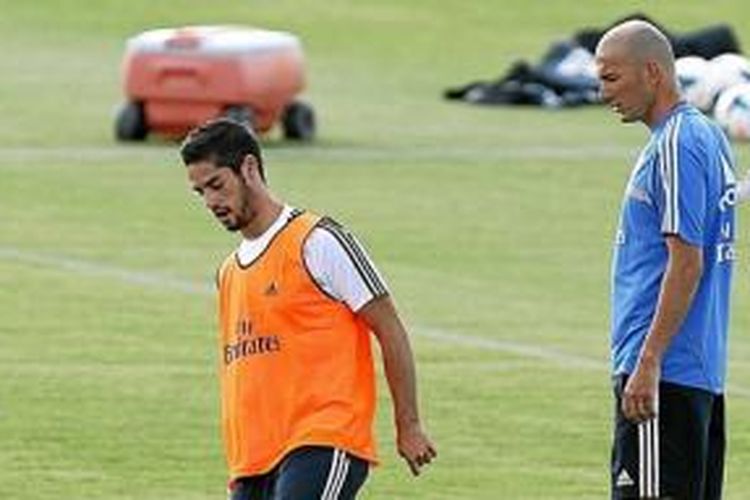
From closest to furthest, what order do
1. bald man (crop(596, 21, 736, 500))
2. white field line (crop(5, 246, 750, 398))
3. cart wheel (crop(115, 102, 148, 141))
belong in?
bald man (crop(596, 21, 736, 500)), white field line (crop(5, 246, 750, 398)), cart wheel (crop(115, 102, 148, 141))

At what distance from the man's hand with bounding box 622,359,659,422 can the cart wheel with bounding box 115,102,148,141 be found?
72.8 feet

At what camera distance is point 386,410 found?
17047mm

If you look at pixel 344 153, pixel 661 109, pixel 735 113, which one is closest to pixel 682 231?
pixel 661 109

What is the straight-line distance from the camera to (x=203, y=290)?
21.9 m

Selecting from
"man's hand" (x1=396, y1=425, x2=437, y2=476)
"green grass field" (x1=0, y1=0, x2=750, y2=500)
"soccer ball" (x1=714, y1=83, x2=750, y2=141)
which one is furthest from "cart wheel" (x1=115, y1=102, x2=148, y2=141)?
"man's hand" (x1=396, y1=425, x2=437, y2=476)

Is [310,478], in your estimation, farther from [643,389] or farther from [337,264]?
[643,389]

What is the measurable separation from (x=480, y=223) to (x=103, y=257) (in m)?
3.73

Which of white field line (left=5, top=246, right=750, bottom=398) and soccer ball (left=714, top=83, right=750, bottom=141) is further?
soccer ball (left=714, top=83, right=750, bottom=141)

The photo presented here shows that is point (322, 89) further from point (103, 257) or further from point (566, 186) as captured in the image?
point (103, 257)

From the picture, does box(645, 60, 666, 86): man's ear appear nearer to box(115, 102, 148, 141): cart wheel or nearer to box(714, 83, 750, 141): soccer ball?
box(115, 102, 148, 141): cart wheel

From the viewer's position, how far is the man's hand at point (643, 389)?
10117mm

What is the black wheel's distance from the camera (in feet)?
107

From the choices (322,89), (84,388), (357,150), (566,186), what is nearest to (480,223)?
(566,186)

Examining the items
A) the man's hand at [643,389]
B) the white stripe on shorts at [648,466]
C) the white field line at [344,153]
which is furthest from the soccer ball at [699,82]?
the man's hand at [643,389]
